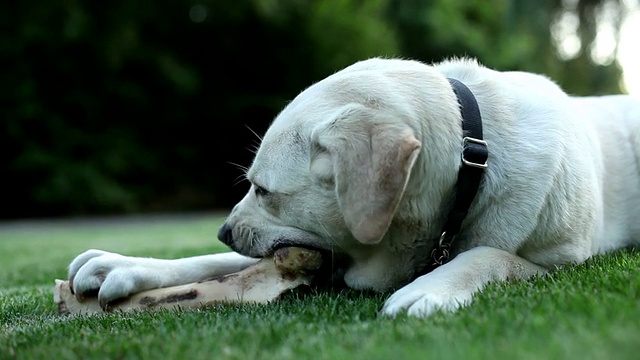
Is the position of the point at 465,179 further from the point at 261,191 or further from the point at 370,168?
the point at 261,191

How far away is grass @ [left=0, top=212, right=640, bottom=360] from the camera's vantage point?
1.72 meters

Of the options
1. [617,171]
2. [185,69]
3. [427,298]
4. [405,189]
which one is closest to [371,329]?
[427,298]

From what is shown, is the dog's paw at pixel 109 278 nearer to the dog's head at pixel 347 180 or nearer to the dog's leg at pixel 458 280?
the dog's head at pixel 347 180

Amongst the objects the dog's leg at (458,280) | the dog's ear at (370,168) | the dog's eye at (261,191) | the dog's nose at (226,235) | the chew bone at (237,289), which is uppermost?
the dog's ear at (370,168)

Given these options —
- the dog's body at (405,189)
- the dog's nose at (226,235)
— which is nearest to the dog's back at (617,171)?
the dog's body at (405,189)

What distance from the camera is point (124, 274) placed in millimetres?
2877

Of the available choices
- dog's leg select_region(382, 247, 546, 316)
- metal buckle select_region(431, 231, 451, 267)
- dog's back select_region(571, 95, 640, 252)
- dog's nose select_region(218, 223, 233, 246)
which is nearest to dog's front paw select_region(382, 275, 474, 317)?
dog's leg select_region(382, 247, 546, 316)

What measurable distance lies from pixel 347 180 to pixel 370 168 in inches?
3.9

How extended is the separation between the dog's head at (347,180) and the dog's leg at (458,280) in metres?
0.21

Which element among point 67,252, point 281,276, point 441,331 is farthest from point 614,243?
point 67,252

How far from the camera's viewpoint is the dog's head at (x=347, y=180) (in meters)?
2.47

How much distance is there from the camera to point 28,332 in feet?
7.94

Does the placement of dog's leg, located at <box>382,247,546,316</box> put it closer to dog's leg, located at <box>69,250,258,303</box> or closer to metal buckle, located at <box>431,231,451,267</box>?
metal buckle, located at <box>431,231,451,267</box>

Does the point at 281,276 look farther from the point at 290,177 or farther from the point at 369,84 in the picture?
the point at 369,84
